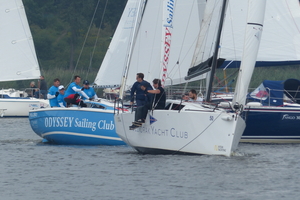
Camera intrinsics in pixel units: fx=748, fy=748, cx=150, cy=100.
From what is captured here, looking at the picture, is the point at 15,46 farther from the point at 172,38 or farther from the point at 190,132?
the point at 190,132

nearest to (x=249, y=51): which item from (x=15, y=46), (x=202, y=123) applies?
(x=202, y=123)

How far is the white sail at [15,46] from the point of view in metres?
29.9

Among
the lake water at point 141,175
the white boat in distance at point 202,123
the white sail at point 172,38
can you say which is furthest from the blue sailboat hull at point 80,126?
the white sail at point 172,38

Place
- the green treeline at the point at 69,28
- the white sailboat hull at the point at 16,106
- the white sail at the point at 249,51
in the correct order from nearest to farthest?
1. the white sail at the point at 249,51
2. the white sailboat hull at the point at 16,106
3. the green treeline at the point at 69,28

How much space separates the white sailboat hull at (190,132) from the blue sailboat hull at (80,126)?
1.80m

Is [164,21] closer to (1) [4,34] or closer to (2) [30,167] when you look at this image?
(2) [30,167]

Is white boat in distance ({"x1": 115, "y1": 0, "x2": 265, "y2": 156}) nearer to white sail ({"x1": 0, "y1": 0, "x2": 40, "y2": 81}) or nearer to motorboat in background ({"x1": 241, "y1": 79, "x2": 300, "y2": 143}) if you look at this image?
motorboat in background ({"x1": 241, "y1": 79, "x2": 300, "y2": 143})

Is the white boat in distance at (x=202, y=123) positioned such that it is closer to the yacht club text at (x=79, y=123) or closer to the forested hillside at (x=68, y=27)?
the yacht club text at (x=79, y=123)

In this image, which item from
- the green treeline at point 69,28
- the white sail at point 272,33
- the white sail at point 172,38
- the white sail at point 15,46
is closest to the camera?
the white sail at point 172,38

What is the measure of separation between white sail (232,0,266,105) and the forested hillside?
36931mm

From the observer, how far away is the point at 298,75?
39562mm

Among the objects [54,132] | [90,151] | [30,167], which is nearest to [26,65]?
[54,132]

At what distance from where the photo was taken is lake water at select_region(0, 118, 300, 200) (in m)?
11.2

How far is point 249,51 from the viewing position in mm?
14625
